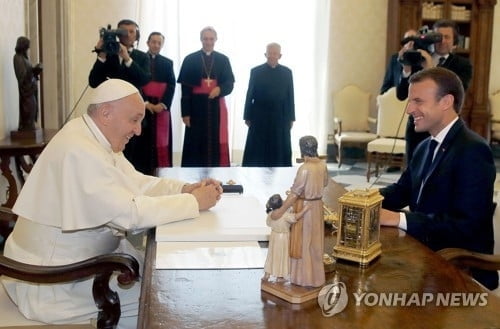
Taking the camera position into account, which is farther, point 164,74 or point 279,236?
point 164,74

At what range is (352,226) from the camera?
1.71m

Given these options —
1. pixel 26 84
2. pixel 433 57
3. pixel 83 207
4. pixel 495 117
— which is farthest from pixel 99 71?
pixel 495 117

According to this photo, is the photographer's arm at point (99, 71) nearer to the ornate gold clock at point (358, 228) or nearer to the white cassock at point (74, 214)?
the white cassock at point (74, 214)

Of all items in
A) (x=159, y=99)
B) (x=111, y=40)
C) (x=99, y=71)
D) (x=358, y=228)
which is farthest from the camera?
(x=159, y=99)

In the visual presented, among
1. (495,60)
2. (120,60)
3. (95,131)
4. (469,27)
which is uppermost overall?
(469,27)

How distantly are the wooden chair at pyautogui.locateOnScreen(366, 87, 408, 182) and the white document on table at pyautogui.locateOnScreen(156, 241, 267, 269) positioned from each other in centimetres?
526

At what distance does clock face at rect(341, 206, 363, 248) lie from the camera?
5.55 ft

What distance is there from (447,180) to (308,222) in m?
1.07

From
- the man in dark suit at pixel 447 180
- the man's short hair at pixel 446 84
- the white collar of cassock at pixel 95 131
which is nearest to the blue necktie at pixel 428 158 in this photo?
the man in dark suit at pixel 447 180

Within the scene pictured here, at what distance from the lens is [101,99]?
2.11 meters

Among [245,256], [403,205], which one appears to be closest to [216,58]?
[403,205]

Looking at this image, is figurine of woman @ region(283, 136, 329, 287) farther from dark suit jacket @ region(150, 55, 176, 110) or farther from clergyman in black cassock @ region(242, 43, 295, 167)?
clergyman in black cassock @ region(242, 43, 295, 167)

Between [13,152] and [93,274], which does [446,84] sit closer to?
[93,274]

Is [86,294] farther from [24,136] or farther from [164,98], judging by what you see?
[164,98]
